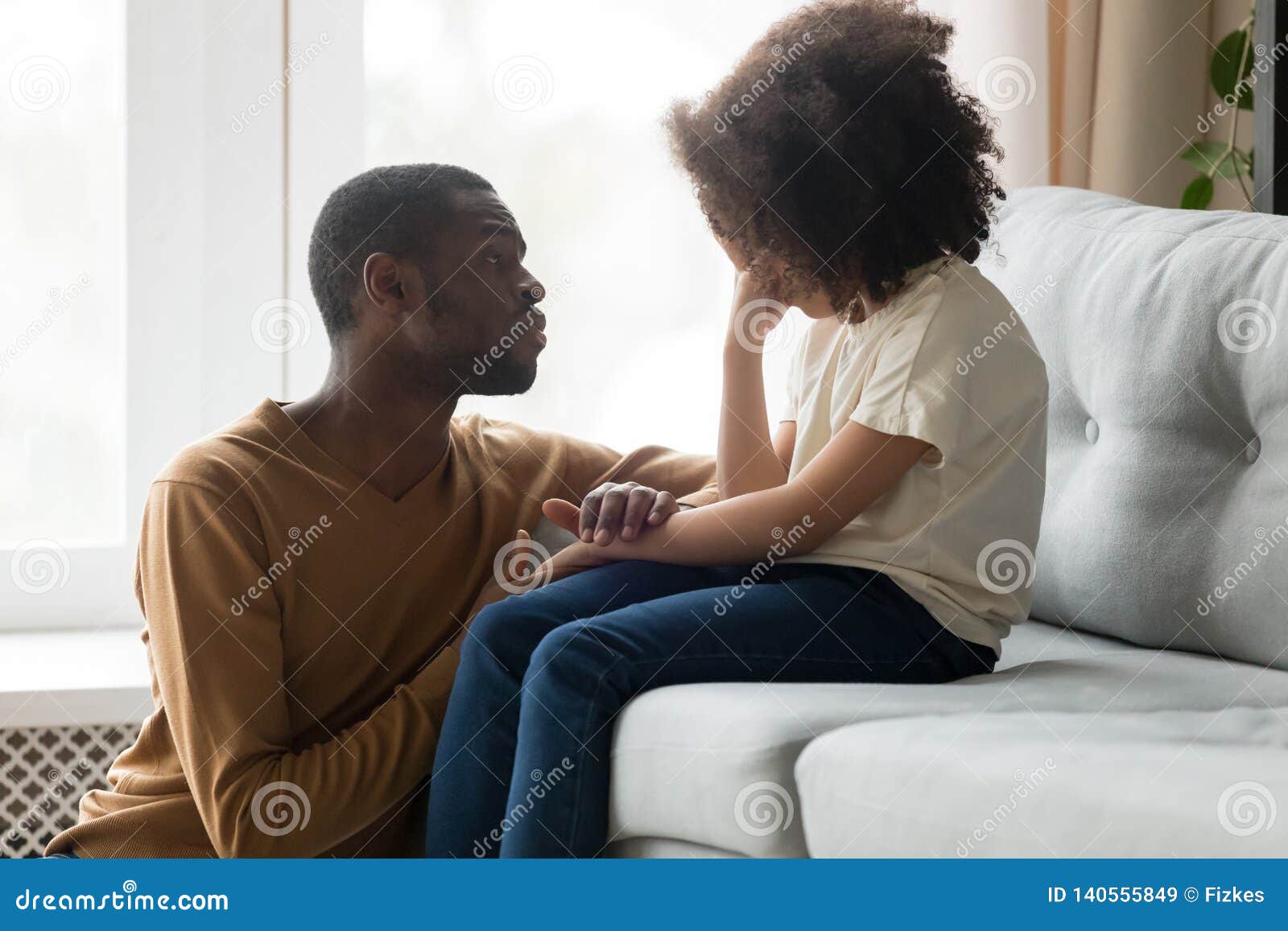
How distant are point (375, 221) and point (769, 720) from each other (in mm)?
689

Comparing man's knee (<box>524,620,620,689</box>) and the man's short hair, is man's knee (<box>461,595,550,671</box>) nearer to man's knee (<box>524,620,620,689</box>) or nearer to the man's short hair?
man's knee (<box>524,620,620,689</box>)

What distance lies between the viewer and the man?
3.75 ft

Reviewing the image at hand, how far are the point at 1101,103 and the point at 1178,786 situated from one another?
149cm

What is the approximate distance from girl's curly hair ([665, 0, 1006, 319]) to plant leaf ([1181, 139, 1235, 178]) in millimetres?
807

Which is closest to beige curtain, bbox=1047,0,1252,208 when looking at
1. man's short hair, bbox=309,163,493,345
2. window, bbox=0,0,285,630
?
man's short hair, bbox=309,163,493,345

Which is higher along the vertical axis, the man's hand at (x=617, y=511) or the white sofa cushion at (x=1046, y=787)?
the man's hand at (x=617, y=511)

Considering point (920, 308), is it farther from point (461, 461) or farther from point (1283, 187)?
point (1283, 187)

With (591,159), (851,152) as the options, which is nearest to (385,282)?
(851,152)

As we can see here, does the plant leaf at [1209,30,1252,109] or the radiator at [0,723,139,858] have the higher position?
the plant leaf at [1209,30,1252,109]

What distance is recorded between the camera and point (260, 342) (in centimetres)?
197

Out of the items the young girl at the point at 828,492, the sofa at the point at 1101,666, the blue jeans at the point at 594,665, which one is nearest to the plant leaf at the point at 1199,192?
the sofa at the point at 1101,666

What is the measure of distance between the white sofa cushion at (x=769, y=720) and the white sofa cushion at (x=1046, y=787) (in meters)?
0.02

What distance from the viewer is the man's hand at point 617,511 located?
1.18m

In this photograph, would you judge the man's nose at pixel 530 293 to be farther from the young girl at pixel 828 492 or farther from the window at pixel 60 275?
the window at pixel 60 275
